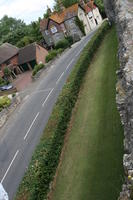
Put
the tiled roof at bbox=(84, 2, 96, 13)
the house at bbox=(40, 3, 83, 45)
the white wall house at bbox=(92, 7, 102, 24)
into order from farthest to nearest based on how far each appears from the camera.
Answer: the white wall house at bbox=(92, 7, 102, 24)
the tiled roof at bbox=(84, 2, 96, 13)
the house at bbox=(40, 3, 83, 45)

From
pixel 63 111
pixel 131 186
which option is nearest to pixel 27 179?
pixel 63 111

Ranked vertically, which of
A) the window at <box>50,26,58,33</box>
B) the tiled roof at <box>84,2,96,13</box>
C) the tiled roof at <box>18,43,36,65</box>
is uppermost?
the tiled roof at <box>84,2,96,13</box>

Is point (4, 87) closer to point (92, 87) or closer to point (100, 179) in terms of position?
point (92, 87)

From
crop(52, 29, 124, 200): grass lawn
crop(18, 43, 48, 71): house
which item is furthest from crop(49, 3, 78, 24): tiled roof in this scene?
crop(52, 29, 124, 200): grass lawn

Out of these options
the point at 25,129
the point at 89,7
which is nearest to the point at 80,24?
the point at 89,7

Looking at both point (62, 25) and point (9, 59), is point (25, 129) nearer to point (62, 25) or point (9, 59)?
point (9, 59)

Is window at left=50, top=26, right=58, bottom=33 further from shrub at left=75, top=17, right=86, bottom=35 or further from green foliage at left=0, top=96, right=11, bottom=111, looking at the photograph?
green foliage at left=0, top=96, right=11, bottom=111

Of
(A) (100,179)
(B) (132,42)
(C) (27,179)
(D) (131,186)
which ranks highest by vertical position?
(B) (132,42)
